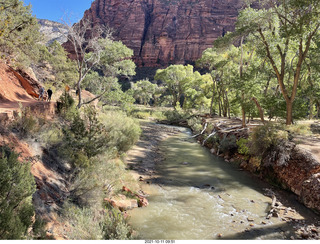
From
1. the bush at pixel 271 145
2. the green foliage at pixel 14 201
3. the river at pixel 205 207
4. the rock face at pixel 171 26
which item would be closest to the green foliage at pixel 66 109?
the river at pixel 205 207

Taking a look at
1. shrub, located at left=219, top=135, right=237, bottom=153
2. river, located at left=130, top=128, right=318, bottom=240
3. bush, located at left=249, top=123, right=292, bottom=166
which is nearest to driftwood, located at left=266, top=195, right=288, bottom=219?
river, located at left=130, top=128, right=318, bottom=240

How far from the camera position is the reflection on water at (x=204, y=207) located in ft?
18.3

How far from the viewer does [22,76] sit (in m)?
14.5

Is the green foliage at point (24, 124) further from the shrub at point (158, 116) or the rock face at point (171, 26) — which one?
the rock face at point (171, 26)

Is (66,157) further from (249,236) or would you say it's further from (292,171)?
(292,171)

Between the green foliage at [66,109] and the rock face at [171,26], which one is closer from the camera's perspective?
the green foliage at [66,109]

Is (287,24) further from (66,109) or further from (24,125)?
(24,125)

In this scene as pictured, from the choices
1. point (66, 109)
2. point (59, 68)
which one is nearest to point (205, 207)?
point (66, 109)

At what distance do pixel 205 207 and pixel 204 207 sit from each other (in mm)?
36

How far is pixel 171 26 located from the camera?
9494 cm

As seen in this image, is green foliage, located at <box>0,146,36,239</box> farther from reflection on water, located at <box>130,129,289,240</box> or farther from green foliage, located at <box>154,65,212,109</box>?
green foliage, located at <box>154,65,212,109</box>

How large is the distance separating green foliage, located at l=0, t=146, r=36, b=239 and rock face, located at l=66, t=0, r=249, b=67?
297 ft

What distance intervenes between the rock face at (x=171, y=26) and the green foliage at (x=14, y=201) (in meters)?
90.6

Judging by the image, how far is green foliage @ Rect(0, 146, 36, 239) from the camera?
115 inches
